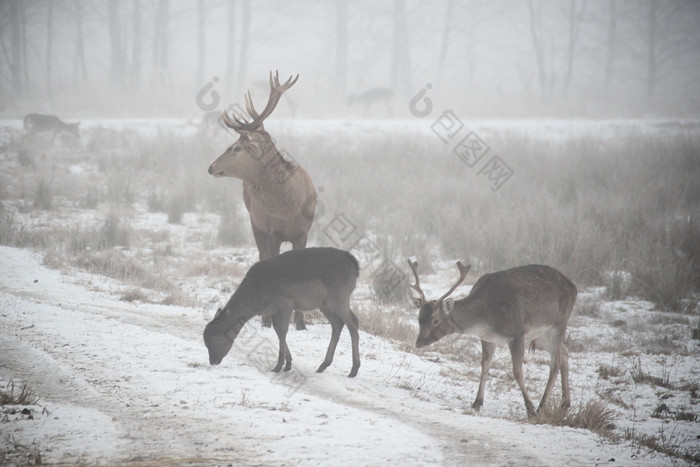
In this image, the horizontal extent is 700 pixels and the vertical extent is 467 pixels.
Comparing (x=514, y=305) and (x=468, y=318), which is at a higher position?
(x=514, y=305)

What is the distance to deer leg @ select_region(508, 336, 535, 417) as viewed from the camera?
5.07 metres

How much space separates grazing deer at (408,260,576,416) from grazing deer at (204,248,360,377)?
660 mm

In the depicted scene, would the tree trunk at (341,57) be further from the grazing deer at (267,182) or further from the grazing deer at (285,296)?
the grazing deer at (285,296)

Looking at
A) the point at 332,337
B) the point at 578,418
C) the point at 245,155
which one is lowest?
the point at 578,418

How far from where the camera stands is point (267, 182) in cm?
674

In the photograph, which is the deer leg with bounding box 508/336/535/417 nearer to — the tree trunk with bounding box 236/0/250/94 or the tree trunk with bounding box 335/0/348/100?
the tree trunk with bounding box 335/0/348/100

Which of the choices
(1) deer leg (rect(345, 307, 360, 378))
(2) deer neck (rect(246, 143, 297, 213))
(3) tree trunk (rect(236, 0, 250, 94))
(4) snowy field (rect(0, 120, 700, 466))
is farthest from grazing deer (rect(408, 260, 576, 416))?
(3) tree trunk (rect(236, 0, 250, 94))

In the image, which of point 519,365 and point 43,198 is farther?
point 43,198

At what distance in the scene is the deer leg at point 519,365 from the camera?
5074mm

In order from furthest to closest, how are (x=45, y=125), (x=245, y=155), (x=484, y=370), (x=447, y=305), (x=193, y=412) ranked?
(x=45, y=125) → (x=245, y=155) → (x=484, y=370) → (x=447, y=305) → (x=193, y=412)

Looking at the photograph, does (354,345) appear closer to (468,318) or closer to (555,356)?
(468,318)

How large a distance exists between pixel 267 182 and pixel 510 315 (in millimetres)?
3077

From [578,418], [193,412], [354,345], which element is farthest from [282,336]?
[578,418]

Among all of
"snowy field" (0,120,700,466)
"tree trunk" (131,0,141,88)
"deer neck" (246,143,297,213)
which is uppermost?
"tree trunk" (131,0,141,88)
